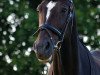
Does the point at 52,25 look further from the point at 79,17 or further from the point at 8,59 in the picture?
the point at 8,59

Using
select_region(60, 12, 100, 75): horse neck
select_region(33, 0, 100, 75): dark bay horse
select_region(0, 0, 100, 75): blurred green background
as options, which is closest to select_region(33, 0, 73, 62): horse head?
select_region(33, 0, 100, 75): dark bay horse

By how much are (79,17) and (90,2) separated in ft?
3.90

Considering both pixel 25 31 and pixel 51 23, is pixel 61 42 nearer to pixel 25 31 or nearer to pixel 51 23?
pixel 51 23

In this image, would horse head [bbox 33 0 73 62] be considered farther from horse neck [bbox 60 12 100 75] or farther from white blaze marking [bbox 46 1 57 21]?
horse neck [bbox 60 12 100 75]

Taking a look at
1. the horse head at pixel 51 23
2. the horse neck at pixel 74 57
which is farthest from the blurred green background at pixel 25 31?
the horse head at pixel 51 23

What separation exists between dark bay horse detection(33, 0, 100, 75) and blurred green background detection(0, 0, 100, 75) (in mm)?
5577

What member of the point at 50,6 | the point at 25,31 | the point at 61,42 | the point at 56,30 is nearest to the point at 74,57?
the point at 61,42

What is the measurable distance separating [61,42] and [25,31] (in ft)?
21.0

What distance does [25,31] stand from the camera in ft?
40.9

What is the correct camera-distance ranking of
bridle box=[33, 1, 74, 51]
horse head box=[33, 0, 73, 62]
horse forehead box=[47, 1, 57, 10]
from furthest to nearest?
horse forehead box=[47, 1, 57, 10] < bridle box=[33, 1, 74, 51] < horse head box=[33, 0, 73, 62]

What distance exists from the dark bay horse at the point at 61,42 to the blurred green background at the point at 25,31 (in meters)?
5.58

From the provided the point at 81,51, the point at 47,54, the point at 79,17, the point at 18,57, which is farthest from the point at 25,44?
the point at 47,54

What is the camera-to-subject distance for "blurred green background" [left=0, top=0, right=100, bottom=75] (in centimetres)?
1242

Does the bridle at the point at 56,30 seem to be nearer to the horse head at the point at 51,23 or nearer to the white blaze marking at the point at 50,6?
the horse head at the point at 51,23
